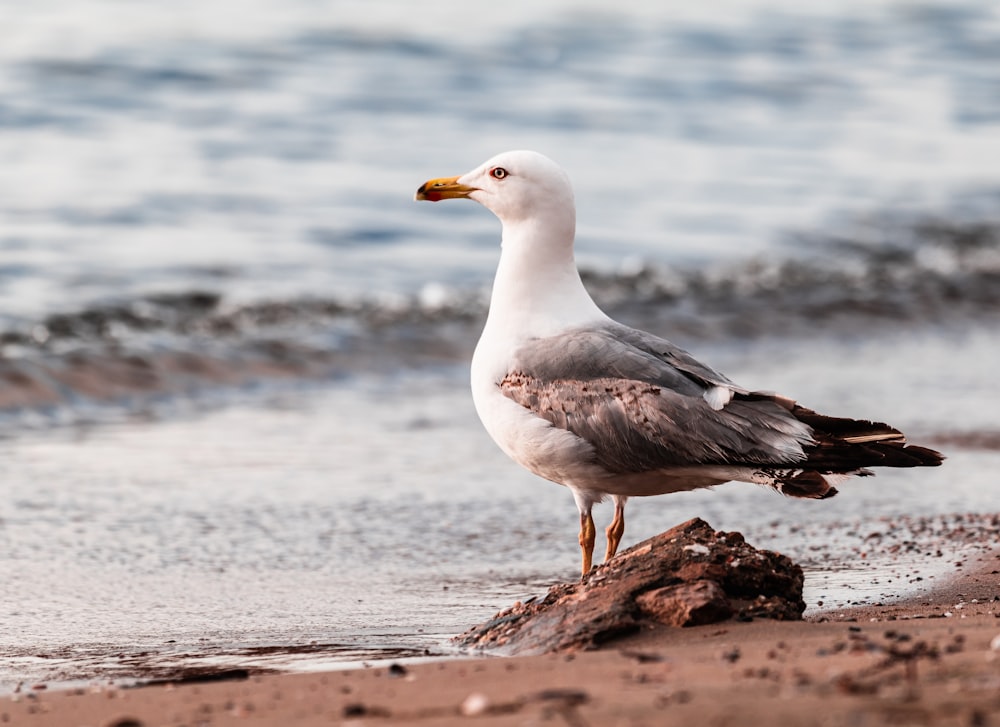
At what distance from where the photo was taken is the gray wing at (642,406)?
463cm

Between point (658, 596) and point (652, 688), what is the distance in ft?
2.81

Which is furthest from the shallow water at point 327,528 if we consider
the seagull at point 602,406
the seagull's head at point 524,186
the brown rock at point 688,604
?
the seagull's head at point 524,186

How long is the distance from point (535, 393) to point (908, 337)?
605 cm

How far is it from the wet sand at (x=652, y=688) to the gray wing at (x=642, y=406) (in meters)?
0.72

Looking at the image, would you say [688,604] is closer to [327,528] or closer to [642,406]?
[642,406]

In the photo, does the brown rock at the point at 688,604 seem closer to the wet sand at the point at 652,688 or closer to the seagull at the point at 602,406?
the wet sand at the point at 652,688

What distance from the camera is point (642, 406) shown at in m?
4.78

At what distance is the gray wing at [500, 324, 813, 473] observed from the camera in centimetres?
463

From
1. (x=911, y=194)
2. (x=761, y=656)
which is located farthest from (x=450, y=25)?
(x=761, y=656)

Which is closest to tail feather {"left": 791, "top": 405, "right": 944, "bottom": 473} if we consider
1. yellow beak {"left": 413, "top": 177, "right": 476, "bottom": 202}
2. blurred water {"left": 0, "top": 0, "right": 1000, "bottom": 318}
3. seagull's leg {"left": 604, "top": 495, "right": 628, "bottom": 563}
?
seagull's leg {"left": 604, "top": 495, "right": 628, "bottom": 563}

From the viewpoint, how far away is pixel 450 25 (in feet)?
66.3

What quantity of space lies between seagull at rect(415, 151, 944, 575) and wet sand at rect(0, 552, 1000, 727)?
0.63 m

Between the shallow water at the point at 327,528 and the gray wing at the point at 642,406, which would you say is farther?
the shallow water at the point at 327,528

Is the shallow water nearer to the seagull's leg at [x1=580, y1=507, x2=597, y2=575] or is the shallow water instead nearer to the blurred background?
the blurred background
